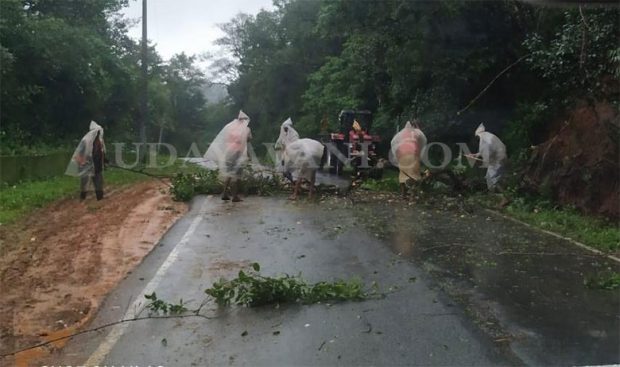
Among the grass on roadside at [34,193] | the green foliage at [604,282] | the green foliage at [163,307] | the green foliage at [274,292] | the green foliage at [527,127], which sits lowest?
the grass on roadside at [34,193]

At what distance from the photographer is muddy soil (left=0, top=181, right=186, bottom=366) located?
6.13 m

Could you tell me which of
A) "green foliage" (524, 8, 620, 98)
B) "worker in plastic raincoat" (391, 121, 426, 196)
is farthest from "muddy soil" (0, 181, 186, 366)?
"green foliage" (524, 8, 620, 98)

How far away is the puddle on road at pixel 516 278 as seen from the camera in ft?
17.6

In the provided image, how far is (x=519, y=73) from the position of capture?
1927 cm

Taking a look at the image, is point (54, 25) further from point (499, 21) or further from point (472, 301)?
point (472, 301)

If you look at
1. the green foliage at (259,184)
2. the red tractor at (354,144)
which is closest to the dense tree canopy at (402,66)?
the red tractor at (354,144)

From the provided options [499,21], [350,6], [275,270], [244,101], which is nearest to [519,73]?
[499,21]

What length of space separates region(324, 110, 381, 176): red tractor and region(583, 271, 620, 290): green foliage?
43.1 feet

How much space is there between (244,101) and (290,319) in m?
56.1

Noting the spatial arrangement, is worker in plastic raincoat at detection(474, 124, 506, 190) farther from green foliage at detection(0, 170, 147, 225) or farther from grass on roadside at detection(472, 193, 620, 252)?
green foliage at detection(0, 170, 147, 225)

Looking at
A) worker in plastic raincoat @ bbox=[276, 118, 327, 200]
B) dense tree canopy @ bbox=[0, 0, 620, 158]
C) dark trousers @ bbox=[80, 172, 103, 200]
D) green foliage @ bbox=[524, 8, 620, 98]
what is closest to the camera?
green foliage @ bbox=[524, 8, 620, 98]

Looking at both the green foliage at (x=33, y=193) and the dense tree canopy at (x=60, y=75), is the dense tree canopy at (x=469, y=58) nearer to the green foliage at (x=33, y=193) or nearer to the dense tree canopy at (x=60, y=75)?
the green foliage at (x=33, y=193)

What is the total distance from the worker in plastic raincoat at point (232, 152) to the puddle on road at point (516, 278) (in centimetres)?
362

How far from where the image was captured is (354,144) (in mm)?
21578
